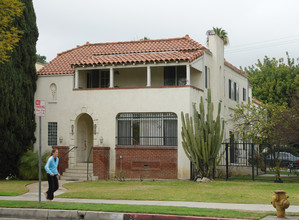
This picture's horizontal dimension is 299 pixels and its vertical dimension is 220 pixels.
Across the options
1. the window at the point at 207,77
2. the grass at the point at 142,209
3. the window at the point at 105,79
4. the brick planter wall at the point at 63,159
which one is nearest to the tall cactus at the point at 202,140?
the window at the point at 207,77

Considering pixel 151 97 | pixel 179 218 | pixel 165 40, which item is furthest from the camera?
pixel 165 40

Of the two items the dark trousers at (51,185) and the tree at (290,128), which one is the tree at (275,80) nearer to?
the tree at (290,128)

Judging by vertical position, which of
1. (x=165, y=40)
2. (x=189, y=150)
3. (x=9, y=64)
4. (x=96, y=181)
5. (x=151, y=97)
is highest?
(x=165, y=40)

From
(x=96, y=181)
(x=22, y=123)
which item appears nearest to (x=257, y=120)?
(x=96, y=181)

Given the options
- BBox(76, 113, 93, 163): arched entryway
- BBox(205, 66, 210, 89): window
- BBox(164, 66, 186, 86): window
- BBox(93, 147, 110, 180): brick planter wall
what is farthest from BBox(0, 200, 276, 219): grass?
BBox(205, 66, 210, 89): window

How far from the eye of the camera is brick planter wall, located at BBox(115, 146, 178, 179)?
992 inches

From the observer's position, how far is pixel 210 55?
29.8m

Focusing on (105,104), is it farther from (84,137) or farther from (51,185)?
(51,185)

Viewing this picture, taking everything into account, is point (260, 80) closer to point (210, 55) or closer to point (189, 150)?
point (210, 55)

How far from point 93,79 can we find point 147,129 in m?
5.18

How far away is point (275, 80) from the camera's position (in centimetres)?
4922

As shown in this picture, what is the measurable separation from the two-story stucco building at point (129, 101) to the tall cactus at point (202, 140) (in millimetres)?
1228

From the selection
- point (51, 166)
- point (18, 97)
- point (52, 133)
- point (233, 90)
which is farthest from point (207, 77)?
point (51, 166)

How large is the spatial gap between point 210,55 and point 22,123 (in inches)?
Answer: 462
